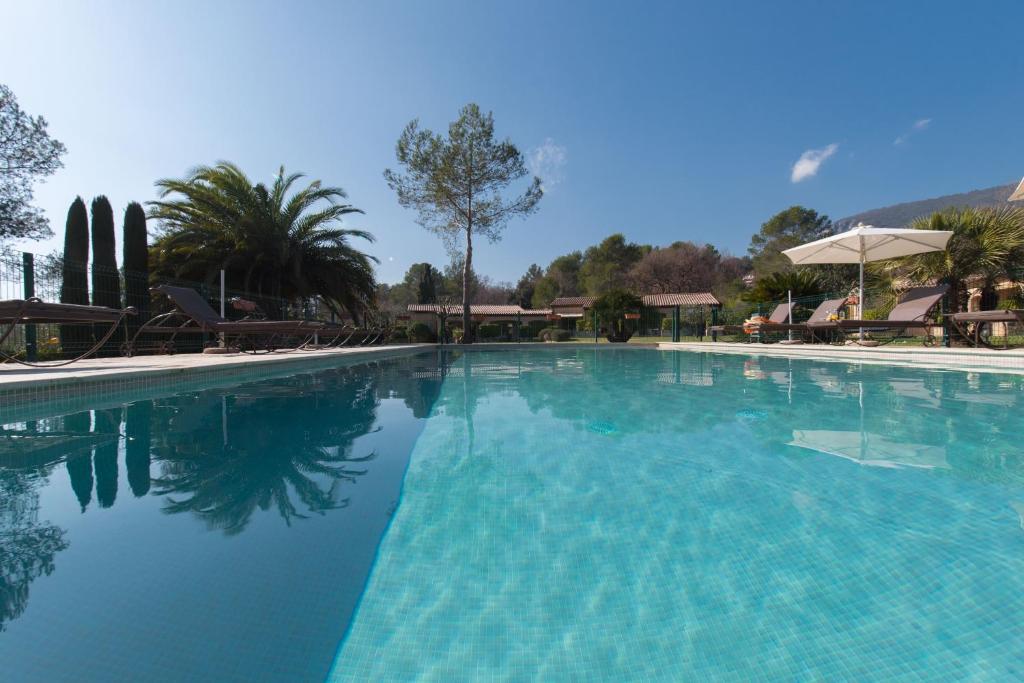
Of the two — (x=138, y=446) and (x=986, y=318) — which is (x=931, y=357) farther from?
(x=138, y=446)

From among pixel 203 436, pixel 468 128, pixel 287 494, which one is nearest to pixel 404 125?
pixel 468 128

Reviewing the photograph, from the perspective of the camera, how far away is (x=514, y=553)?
1.70 meters

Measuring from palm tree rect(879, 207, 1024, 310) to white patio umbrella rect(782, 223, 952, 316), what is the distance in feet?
6.20

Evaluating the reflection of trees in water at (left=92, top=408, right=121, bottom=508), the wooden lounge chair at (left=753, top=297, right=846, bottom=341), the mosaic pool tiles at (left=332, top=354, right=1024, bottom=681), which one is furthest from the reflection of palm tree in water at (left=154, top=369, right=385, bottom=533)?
the wooden lounge chair at (left=753, top=297, right=846, bottom=341)

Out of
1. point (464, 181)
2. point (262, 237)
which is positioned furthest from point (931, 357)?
point (262, 237)

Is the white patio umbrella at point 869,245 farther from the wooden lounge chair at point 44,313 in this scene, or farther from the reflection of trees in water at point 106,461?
the wooden lounge chair at point 44,313

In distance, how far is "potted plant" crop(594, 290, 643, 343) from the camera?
20547 millimetres

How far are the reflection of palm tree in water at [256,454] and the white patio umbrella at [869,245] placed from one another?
11.6m

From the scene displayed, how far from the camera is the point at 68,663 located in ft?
3.52

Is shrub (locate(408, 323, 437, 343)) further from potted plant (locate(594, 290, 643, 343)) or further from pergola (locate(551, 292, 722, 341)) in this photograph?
potted plant (locate(594, 290, 643, 343))

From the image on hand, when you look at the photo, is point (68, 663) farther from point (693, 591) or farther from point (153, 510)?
point (693, 591)

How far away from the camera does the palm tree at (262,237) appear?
14039mm

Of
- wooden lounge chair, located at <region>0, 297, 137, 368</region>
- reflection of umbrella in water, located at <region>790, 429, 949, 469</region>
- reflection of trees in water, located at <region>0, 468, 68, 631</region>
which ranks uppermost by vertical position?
wooden lounge chair, located at <region>0, 297, 137, 368</region>

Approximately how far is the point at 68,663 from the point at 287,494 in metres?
1.19
